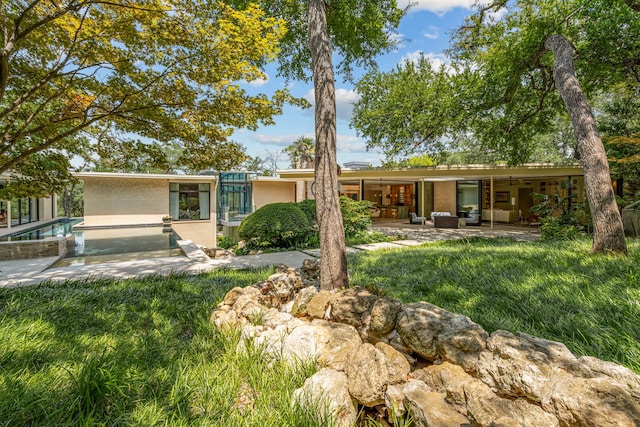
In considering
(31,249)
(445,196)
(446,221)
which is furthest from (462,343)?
(445,196)

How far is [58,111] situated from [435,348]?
22.3 feet

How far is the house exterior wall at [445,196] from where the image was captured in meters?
18.0

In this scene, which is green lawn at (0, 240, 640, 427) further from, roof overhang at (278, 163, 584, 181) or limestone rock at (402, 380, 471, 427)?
roof overhang at (278, 163, 584, 181)

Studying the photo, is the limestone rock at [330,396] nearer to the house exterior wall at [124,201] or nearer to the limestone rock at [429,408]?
the limestone rock at [429,408]

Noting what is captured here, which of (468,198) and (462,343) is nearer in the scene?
(462,343)

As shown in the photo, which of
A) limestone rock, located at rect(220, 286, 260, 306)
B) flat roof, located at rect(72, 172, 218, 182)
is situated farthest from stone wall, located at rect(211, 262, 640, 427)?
flat roof, located at rect(72, 172, 218, 182)

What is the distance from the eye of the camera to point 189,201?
18266mm

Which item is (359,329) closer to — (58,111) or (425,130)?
(58,111)

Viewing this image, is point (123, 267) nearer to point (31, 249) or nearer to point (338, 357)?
point (31, 249)

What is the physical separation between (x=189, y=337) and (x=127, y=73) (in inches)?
176

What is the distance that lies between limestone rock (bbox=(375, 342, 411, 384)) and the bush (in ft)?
23.6

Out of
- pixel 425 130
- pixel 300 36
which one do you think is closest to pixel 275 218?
pixel 300 36

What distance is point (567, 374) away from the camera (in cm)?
157

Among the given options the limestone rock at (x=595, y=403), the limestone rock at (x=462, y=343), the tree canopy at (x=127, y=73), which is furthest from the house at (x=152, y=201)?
the limestone rock at (x=595, y=403)
